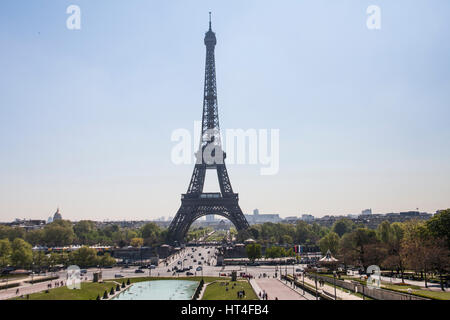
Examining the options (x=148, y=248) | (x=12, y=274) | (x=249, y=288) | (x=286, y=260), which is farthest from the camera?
(x=148, y=248)

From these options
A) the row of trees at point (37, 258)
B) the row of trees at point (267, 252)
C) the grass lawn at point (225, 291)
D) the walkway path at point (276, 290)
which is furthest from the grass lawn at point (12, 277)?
the row of trees at point (267, 252)

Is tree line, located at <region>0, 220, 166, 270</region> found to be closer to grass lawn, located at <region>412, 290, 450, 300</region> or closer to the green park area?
the green park area

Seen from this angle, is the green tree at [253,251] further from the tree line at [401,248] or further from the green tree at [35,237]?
the green tree at [35,237]

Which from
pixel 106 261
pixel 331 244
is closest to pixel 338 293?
pixel 331 244
